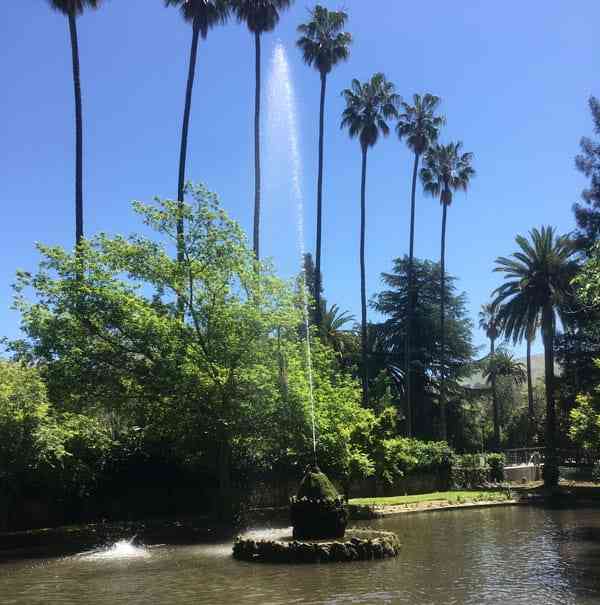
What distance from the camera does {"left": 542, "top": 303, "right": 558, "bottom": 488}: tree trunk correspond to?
4294 centimetres

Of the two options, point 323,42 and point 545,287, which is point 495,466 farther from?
point 323,42

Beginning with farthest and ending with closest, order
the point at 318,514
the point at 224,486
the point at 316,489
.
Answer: the point at 224,486 → the point at 316,489 → the point at 318,514

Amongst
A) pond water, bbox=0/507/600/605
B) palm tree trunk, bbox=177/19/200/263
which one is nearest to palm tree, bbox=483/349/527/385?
palm tree trunk, bbox=177/19/200/263

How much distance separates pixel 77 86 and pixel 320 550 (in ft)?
93.7

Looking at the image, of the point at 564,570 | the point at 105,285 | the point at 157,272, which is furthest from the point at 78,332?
the point at 564,570

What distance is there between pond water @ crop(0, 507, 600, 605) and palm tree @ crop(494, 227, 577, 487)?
1081 inches

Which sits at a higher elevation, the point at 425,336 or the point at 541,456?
the point at 425,336

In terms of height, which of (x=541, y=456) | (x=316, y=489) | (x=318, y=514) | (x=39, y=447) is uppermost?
(x=39, y=447)

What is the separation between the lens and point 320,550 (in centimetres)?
1634

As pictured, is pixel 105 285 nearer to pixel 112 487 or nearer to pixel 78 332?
pixel 78 332

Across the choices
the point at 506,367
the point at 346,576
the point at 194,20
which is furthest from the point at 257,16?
the point at 506,367

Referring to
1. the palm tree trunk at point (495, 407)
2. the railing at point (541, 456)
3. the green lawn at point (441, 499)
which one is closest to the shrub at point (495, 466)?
the railing at point (541, 456)

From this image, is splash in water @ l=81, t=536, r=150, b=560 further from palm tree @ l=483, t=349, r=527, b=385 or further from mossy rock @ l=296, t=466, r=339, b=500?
palm tree @ l=483, t=349, r=527, b=385

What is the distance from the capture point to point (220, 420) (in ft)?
81.3
